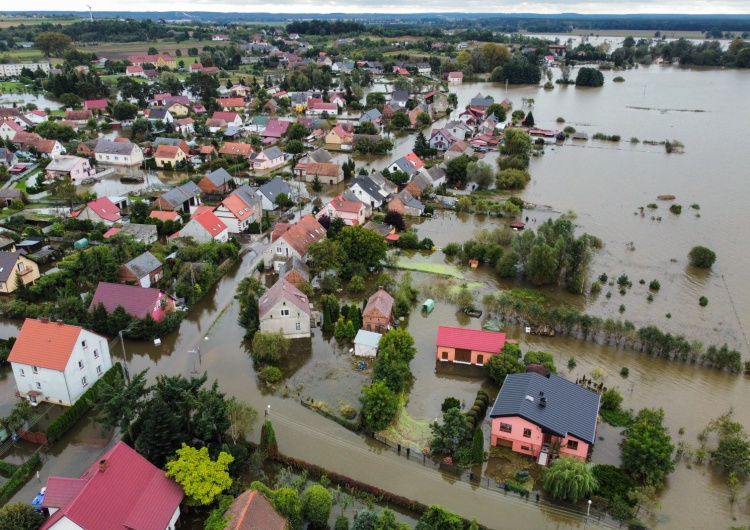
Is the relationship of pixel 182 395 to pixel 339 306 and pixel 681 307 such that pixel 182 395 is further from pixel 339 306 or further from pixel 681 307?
pixel 681 307

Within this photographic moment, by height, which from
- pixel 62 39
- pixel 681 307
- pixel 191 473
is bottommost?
pixel 681 307

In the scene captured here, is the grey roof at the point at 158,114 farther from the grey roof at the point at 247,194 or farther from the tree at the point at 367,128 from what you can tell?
the grey roof at the point at 247,194

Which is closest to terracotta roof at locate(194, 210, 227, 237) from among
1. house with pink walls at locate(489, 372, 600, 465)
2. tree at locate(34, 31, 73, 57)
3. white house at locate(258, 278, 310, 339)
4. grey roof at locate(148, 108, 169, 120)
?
white house at locate(258, 278, 310, 339)

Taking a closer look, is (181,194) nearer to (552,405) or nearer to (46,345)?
(46,345)

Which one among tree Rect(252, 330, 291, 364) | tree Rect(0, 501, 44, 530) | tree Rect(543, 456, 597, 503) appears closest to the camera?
tree Rect(0, 501, 44, 530)

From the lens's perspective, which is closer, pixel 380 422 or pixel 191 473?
pixel 191 473

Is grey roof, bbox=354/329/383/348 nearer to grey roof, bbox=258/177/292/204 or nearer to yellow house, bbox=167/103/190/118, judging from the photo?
grey roof, bbox=258/177/292/204

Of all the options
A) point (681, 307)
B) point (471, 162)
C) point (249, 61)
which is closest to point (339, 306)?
point (681, 307)
